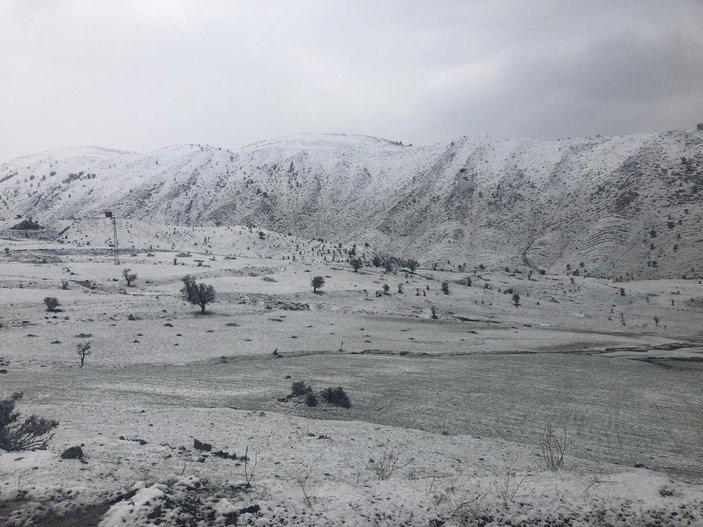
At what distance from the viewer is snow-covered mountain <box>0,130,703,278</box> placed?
8356cm

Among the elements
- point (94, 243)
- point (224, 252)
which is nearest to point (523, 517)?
point (224, 252)

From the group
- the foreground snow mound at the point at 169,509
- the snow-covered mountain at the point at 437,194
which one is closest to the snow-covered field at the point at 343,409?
the foreground snow mound at the point at 169,509

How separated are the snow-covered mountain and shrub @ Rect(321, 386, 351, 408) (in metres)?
68.3

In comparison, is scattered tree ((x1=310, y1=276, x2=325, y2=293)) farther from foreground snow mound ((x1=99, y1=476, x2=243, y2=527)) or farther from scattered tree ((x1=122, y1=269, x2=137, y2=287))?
foreground snow mound ((x1=99, y1=476, x2=243, y2=527))

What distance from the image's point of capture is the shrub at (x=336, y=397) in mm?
17359

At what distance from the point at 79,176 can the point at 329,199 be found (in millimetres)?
67787

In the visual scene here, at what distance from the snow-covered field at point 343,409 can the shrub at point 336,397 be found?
0.60m

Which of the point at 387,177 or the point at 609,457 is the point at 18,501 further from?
the point at 387,177

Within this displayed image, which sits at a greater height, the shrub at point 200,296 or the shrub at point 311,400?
the shrub at point 200,296

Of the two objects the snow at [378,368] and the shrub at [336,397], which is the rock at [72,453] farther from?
the shrub at [336,397]

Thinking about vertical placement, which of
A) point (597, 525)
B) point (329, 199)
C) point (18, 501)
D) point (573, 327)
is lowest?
point (573, 327)

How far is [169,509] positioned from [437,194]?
104 meters

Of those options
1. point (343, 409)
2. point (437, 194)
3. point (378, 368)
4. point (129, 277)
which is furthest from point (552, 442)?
point (437, 194)

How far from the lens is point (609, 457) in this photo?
13.0 meters
